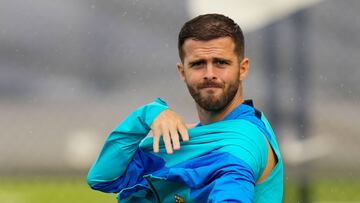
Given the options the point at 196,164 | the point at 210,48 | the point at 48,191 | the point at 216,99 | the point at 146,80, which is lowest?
the point at 48,191

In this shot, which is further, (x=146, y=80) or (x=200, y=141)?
(x=146, y=80)

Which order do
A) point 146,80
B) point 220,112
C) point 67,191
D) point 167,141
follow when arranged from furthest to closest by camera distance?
point 67,191, point 146,80, point 220,112, point 167,141

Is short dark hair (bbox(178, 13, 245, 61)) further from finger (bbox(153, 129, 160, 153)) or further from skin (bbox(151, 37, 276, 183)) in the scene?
finger (bbox(153, 129, 160, 153))

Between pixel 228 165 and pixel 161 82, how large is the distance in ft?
9.69

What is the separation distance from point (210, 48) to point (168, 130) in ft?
0.69

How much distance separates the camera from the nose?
217 centimetres

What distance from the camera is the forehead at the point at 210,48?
2193 millimetres

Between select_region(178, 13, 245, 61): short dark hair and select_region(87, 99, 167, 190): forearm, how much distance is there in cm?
18

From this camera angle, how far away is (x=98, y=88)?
5.25 metres

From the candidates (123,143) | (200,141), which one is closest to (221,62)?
(200,141)

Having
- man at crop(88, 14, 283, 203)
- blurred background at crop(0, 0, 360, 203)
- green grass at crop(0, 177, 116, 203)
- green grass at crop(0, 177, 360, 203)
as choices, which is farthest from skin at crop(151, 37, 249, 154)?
green grass at crop(0, 177, 116, 203)

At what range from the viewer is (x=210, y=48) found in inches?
86.4

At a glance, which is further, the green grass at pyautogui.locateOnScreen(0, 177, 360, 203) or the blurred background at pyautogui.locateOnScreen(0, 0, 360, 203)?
the green grass at pyautogui.locateOnScreen(0, 177, 360, 203)

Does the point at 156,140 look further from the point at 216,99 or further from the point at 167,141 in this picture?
the point at 216,99
